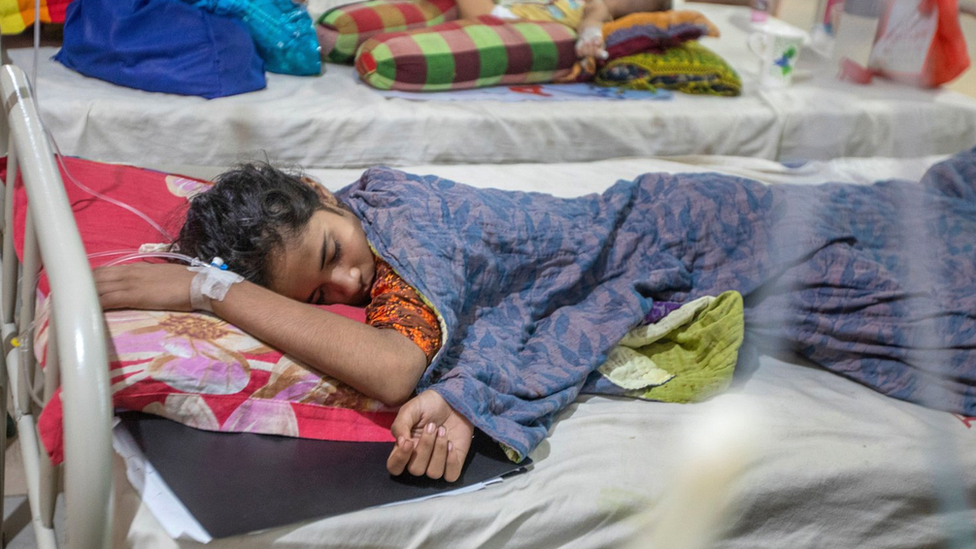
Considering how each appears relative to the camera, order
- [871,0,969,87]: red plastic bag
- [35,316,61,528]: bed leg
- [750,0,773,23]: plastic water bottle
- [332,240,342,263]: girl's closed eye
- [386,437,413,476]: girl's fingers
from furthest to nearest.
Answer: [332,240,342,263]: girl's closed eye
[386,437,413,476]: girl's fingers
[35,316,61,528]: bed leg
[750,0,773,23]: plastic water bottle
[871,0,969,87]: red plastic bag

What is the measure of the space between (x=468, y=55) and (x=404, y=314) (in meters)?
1.31

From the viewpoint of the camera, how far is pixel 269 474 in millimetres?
857

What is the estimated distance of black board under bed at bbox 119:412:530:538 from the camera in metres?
0.80

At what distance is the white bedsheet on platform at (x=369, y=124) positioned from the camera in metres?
1.76

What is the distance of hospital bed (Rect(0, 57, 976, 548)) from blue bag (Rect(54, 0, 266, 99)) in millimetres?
893

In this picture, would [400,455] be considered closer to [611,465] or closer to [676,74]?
[611,465]

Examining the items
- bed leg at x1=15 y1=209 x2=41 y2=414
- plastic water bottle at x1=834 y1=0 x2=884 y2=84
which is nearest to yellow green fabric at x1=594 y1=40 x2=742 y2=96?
bed leg at x1=15 y1=209 x2=41 y2=414

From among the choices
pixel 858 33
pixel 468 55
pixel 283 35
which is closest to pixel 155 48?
pixel 283 35

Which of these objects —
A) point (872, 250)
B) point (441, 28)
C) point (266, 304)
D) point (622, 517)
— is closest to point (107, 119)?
point (441, 28)

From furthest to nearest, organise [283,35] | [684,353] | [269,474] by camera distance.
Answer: [283,35], [684,353], [269,474]

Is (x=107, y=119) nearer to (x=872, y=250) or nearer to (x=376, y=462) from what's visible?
(x=376, y=462)

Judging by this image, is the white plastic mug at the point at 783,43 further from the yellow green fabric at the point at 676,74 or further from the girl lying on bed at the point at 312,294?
the yellow green fabric at the point at 676,74

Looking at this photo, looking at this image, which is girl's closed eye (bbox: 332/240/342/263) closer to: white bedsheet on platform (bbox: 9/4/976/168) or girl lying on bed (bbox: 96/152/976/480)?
girl lying on bed (bbox: 96/152/976/480)

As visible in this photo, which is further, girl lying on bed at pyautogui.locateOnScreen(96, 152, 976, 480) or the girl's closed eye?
the girl's closed eye
